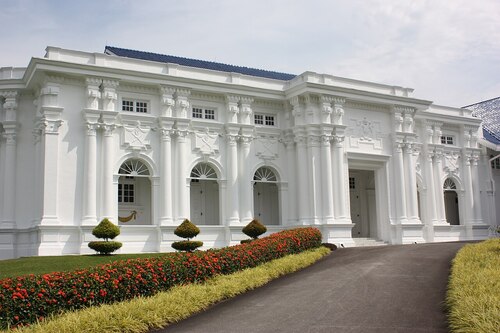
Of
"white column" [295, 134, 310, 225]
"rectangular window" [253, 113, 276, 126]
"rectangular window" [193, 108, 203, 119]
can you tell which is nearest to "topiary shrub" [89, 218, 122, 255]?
"rectangular window" [193, 108, 203, 119]

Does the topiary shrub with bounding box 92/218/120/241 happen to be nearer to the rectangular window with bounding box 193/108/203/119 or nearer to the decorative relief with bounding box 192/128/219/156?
the decorative relief with bounding box 192/128/219/156

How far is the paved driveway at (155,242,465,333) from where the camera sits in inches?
449

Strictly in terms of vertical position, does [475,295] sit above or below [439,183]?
below

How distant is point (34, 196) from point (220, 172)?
9186 mm

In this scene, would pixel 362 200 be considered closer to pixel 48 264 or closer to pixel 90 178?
pixel 90 178

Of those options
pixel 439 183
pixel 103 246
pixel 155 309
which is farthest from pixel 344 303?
pixel 439 183

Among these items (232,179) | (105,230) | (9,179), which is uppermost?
(9,179)

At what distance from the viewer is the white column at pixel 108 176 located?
25375mm

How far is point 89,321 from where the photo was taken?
11.3m

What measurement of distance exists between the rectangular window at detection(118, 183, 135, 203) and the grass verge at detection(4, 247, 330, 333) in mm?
14636

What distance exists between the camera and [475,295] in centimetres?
1173

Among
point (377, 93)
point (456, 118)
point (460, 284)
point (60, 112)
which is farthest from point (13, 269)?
point (456, 118)

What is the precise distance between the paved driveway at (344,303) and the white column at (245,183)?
10.2 metres

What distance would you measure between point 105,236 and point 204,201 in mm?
9231
